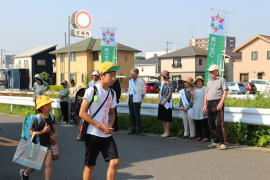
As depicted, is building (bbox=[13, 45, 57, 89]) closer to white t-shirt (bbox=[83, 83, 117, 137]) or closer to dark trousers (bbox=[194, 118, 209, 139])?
dark trousers (bbox=[194, 118, 209, 139])

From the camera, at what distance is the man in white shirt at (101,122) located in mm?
4406

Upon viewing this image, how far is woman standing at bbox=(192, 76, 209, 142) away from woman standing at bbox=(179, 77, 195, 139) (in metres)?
0.13

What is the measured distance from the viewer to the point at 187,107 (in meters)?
9.12

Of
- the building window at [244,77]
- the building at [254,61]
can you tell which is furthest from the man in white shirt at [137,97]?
the building window at [244,77]

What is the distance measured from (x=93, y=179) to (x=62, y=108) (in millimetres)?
7559

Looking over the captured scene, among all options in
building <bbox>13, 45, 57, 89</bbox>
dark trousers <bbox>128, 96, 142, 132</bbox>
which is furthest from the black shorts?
building <bbox>13, 45, 57, 89</bbox>

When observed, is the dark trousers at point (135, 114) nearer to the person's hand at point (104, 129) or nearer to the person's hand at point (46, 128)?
the person's hand at point (46, 128)

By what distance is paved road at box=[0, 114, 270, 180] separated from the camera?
583cm

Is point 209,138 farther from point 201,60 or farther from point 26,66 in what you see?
point 26,66

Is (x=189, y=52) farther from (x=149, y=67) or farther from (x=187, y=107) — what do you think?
(x=187, y=107)

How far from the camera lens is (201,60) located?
59781 millimetres

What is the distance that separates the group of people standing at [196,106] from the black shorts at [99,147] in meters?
3.73

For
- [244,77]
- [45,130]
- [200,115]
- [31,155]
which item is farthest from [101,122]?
[244,77]

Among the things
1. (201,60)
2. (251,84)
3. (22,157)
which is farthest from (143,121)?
(201,60)
